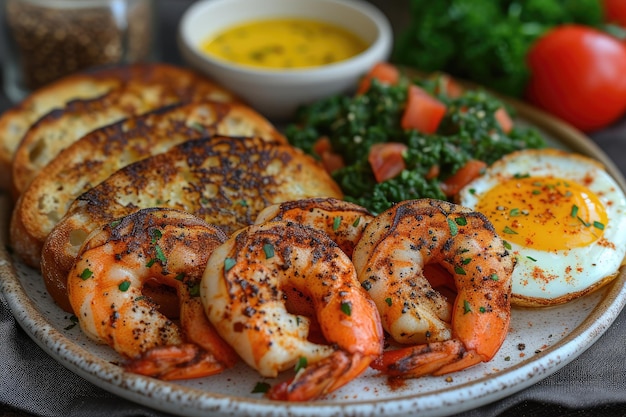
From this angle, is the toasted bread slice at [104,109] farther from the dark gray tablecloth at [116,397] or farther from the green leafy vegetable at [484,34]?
the green leafy vegetable at [484,34]

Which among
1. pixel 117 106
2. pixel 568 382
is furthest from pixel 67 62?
pixel 568 382

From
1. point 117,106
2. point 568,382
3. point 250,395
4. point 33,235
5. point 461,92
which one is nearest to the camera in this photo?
point 250,395

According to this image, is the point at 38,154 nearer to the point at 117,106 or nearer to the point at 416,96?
the point at 117,106

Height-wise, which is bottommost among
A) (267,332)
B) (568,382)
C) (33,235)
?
(568,382)

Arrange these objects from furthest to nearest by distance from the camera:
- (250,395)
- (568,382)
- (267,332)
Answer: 1. (568,382)
2. (250,395)
3. (267,332)

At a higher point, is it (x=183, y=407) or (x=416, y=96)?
(x=416, y=96)

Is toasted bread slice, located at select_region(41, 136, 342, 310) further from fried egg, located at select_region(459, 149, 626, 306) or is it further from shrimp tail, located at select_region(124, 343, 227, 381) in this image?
fried egg, located at select_region(459, 149, 626, 306)

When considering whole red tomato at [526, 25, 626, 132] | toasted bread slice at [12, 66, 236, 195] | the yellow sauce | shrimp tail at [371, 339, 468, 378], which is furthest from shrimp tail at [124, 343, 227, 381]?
whole red tomato at [526, 25, 626, 132]

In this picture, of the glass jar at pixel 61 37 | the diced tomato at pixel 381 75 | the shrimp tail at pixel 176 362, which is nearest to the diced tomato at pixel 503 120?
the diced tomato at pixel 381 75
